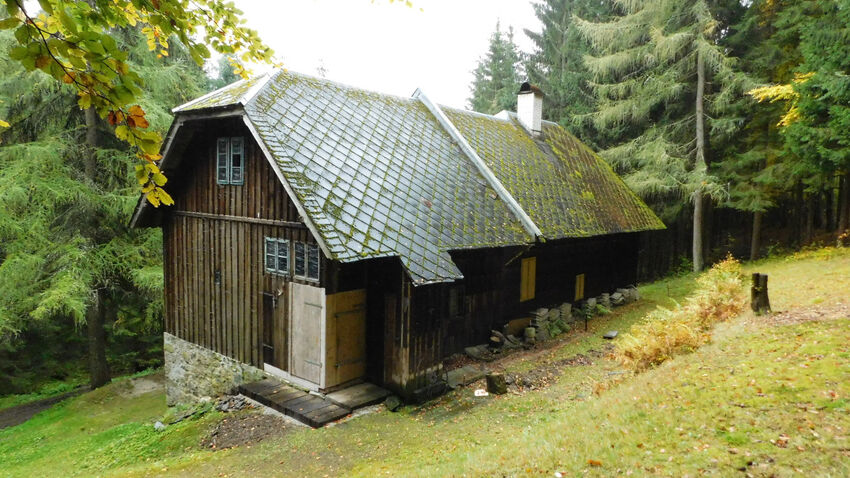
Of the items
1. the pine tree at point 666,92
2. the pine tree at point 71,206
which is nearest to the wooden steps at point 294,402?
the pine tree at point 71,206

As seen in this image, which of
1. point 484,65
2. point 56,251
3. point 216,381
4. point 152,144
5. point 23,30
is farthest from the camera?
point 484,65

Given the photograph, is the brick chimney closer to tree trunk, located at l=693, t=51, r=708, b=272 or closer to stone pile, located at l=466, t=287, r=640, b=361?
stone pile, located at l=466, t=287, r=640, b=361

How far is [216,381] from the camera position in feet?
41.3

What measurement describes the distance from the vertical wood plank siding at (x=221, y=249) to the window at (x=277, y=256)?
0.14 metres

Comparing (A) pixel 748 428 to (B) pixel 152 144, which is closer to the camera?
(B) pixel 152 144

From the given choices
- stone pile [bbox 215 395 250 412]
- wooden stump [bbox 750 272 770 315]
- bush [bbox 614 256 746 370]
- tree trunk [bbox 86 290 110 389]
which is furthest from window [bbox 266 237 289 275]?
wooden stump [bbox 750 272 770 315]

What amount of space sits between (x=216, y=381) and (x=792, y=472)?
1188 cm

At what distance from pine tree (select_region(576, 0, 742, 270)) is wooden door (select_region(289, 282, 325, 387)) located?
16.9m

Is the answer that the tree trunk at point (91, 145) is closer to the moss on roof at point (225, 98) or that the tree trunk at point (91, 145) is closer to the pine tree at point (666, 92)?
the moss on roof at point (225, 98)

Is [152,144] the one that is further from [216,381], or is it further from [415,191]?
[216,381]

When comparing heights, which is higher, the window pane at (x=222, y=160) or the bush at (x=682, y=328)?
the window pane at (x=222, y=160)

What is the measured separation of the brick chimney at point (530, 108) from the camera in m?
19.1

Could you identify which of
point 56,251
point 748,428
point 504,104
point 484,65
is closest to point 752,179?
point 504,104

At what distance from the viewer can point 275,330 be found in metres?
10.8
